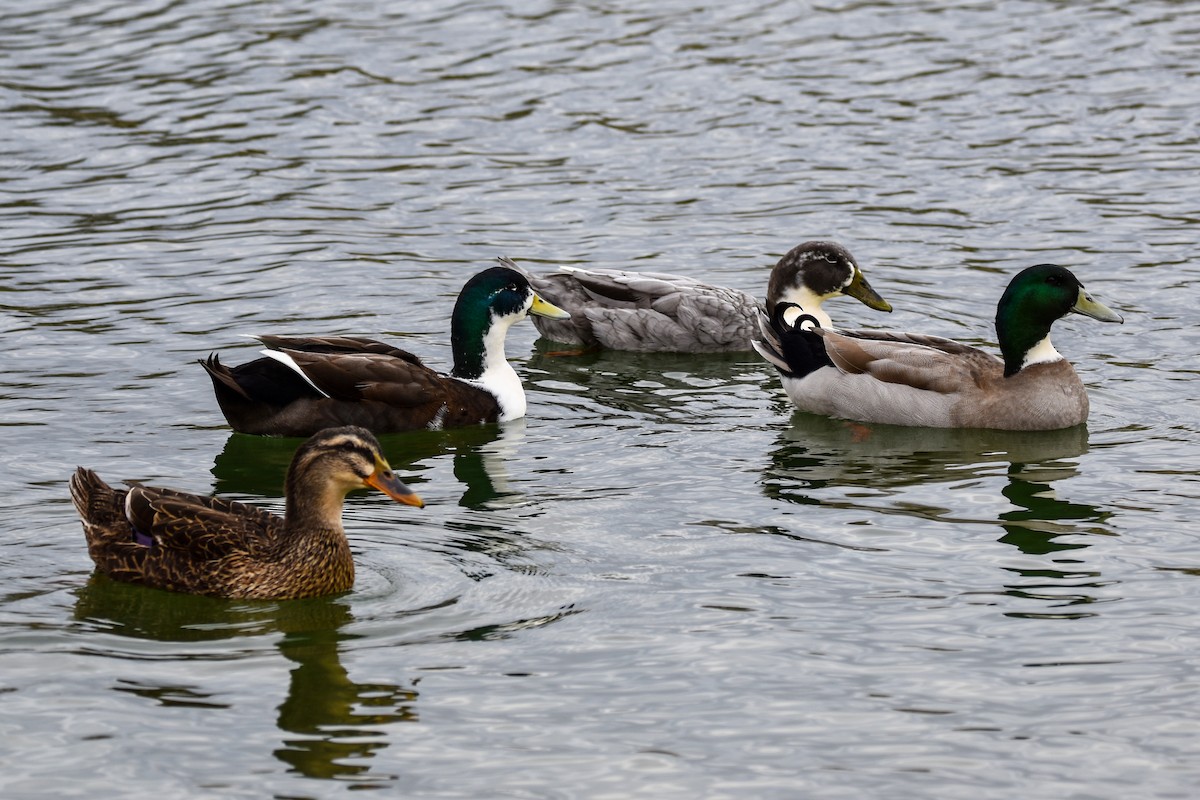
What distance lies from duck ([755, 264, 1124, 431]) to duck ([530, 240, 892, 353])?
1633 mm

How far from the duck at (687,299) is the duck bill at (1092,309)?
2.17m

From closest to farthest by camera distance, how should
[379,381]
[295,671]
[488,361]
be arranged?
[295,671]
[379,381]
[488,361]

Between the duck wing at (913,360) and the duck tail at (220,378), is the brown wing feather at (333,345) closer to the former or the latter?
the duck tail at (220,378)

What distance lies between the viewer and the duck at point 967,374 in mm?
14125

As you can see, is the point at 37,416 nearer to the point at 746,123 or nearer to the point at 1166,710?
the point at 1166,710

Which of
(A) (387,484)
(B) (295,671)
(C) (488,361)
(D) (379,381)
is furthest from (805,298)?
(B) (295,671)

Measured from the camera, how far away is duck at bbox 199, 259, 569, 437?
1362 cm

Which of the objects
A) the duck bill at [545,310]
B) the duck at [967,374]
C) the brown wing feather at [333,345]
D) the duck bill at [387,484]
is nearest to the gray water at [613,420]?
the duck at [967,374]

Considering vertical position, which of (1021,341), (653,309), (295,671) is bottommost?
(295,671)

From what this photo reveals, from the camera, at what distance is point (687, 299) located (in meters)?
16.4

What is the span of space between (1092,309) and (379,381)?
5.29 meters

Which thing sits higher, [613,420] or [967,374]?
[967,374]

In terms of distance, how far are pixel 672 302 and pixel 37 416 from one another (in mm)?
5331

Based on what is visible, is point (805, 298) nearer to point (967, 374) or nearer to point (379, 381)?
point (967, 374)
